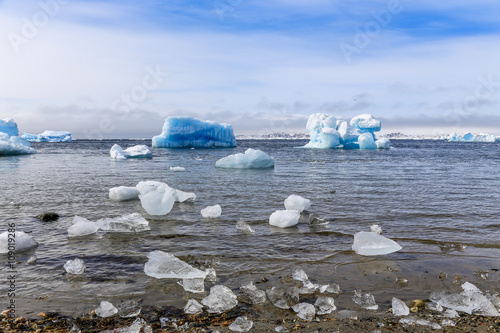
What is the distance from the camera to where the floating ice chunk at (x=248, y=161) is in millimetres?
18047

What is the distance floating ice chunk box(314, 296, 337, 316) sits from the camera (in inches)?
119

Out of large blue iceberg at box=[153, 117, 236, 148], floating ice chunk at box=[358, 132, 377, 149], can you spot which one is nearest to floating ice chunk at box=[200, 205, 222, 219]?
large blue iceberg at box=[153, 117, 236, 148]

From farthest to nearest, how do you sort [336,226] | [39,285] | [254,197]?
[254,197] → [336,226] → [39,285]

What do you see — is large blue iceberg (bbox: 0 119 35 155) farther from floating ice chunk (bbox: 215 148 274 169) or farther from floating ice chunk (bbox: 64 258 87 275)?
floating ice chunk (bbox: 64 258 87 275)

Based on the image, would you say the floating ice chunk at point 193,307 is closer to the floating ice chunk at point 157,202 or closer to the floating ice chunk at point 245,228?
the floating ice chunk at point 245,228

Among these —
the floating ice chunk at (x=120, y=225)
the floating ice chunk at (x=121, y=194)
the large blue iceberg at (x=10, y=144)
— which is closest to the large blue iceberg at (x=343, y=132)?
the large blue iceberg at (x=10, y=144)

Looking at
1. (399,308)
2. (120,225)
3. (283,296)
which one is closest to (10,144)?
(120,225)

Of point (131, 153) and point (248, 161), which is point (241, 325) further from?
point (131, 153)

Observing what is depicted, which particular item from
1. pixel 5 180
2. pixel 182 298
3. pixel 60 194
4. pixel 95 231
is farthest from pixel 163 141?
pixel 182 298

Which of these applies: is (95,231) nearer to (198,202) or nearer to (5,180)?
(198,202)

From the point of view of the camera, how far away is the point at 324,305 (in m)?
3.10

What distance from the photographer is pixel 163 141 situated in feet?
142

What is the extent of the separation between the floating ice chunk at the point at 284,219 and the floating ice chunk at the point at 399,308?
3.01m

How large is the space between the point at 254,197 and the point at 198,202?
157 cm
